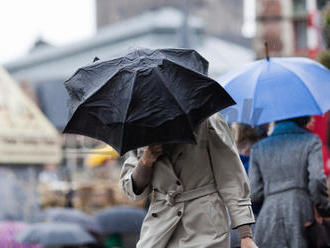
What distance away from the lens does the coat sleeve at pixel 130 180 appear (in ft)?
17.4

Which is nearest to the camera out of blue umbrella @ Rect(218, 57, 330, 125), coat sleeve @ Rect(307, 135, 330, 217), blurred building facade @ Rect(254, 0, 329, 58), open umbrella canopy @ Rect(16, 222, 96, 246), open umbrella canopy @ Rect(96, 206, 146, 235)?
coat sleeve @ Rect(307, 135, 330, 217)

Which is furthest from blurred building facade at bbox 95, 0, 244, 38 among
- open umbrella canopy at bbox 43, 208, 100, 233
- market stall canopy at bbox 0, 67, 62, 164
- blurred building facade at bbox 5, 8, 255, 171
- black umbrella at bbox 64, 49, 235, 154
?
black umbrella at bbox 64, 49, 235, 154

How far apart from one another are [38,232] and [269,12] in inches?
816

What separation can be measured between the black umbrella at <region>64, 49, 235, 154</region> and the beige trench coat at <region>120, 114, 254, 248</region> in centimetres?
25

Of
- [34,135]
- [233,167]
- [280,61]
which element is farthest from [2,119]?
[233,167]

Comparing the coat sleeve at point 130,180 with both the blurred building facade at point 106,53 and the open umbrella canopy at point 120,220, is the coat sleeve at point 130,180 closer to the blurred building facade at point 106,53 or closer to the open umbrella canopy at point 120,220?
the open umbrella canopy at point 120,220

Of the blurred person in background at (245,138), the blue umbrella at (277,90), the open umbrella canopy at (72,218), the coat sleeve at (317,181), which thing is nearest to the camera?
the coat sleeve at (317,181)

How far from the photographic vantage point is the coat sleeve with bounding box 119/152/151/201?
5.31m

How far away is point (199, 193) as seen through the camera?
16.9ft

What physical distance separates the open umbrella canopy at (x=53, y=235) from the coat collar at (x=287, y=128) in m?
7.83

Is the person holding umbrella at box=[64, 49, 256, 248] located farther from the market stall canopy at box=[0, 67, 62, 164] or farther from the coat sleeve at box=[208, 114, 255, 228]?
the market stall canopy at box=[0, 67, 62, 164]

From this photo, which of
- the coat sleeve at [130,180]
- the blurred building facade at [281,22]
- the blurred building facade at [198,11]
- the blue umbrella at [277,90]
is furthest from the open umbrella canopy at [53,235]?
the blurred building facade at [198,11]

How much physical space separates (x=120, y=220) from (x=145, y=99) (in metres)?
12.6

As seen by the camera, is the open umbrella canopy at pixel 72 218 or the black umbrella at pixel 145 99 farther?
the open umbrella canopy at pixel 72 218
